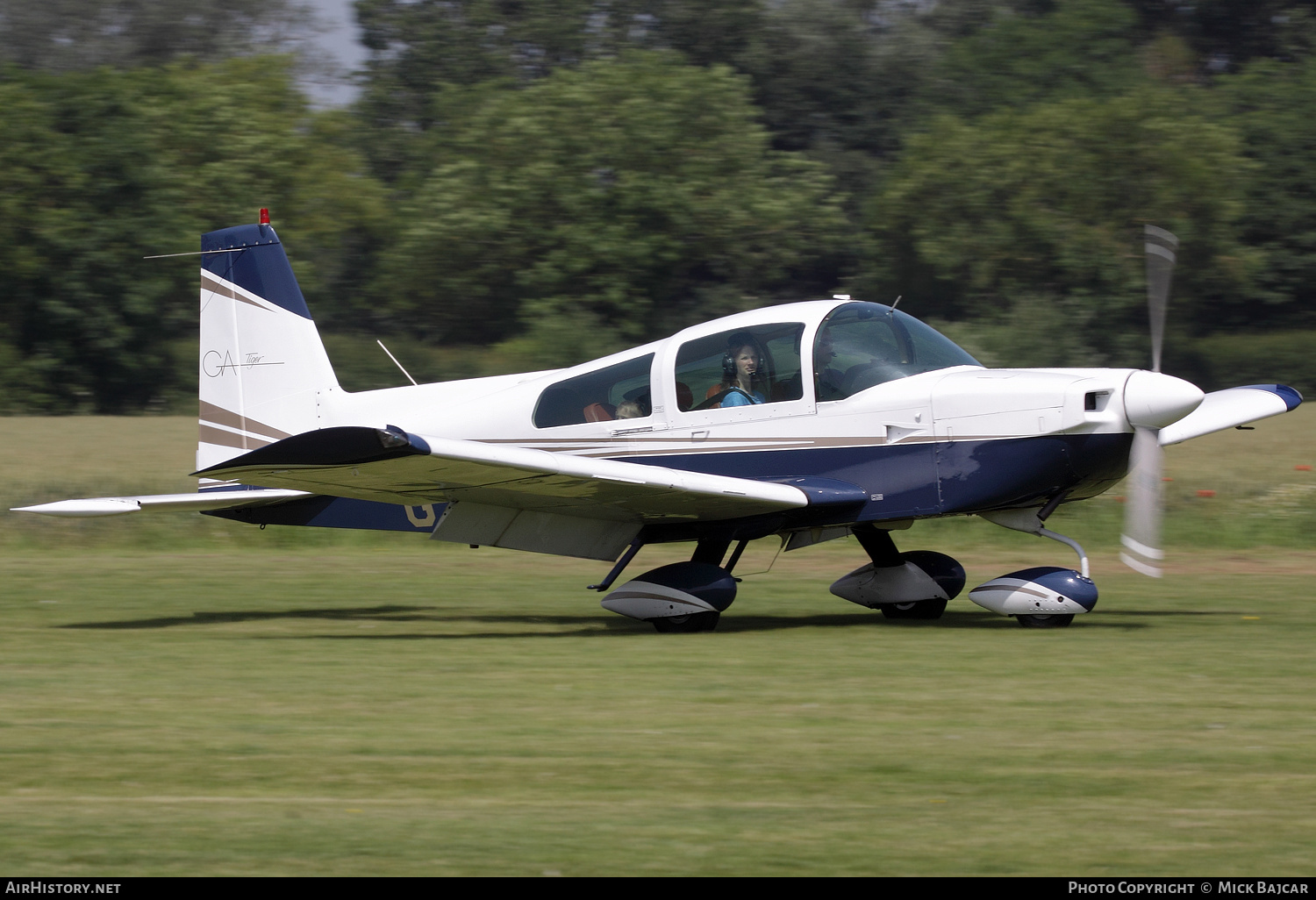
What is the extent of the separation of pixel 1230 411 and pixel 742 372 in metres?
3.30

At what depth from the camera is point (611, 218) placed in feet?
128

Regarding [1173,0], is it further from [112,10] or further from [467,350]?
[112,10]

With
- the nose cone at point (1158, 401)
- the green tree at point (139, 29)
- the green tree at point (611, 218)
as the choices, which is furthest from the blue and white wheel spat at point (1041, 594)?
the green tree at point (139, 29)

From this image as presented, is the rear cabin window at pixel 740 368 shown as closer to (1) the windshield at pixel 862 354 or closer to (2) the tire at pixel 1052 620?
(1) the windshield at pixel 862 354

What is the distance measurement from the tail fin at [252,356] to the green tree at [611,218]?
2504 cm

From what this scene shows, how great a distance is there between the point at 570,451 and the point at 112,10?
54807mm

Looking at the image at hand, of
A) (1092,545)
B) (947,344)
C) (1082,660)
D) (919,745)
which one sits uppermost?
(947,344)

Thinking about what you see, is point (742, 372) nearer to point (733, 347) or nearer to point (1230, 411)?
point (733, 347)

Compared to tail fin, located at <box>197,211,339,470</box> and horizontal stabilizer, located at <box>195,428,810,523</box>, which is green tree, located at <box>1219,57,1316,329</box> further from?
horizontal stabilizer, located at <box>195,428,810,523</box>

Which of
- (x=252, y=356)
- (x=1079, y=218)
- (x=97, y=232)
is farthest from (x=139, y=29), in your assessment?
(x=252, y=356)

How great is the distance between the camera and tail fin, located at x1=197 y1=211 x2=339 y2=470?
11102 mm

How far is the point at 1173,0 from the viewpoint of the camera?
5634cm

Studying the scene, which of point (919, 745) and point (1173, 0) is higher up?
point (1173, 0)

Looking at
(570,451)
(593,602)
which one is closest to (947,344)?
(570,451)
